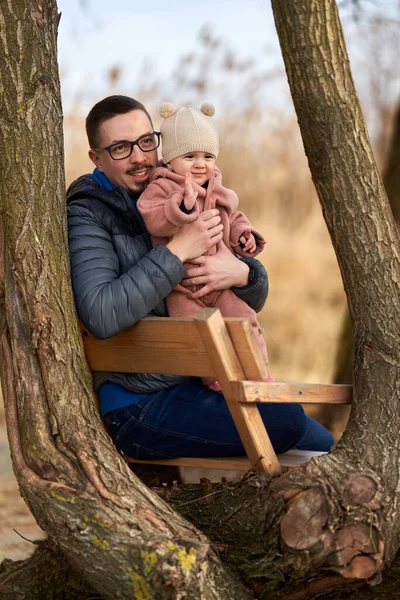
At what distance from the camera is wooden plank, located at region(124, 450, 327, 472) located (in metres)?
2.80

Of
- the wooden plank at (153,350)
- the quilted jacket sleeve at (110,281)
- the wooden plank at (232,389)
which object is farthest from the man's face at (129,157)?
the wooden plank at (232,389)

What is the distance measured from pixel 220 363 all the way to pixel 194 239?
21.4 inches

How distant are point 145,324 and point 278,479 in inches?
25.2

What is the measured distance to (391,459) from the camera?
2.57m

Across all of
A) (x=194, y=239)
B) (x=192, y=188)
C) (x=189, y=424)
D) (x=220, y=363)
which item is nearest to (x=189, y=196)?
(x=192, y=188)

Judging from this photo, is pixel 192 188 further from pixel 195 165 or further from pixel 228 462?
pixel 228 462

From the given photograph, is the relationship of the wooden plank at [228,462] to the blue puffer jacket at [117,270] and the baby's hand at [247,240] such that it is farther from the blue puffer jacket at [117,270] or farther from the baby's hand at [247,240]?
the baby's hand at [247,240]

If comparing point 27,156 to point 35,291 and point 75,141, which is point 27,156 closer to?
point 35,291

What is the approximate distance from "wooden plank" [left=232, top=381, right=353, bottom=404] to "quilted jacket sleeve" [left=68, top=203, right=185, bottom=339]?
43 cm

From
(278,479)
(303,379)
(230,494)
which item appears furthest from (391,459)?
(303,379)

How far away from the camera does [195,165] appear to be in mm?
2939

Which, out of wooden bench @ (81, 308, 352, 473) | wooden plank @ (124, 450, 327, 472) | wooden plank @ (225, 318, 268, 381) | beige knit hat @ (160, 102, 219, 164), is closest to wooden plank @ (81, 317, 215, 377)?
wooden bench @ (81, 308, 352, 473)

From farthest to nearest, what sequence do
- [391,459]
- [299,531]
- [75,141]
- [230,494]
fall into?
[75,141]
[230,494]
[391,459]
[299,531]

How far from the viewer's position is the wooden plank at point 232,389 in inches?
92.6
